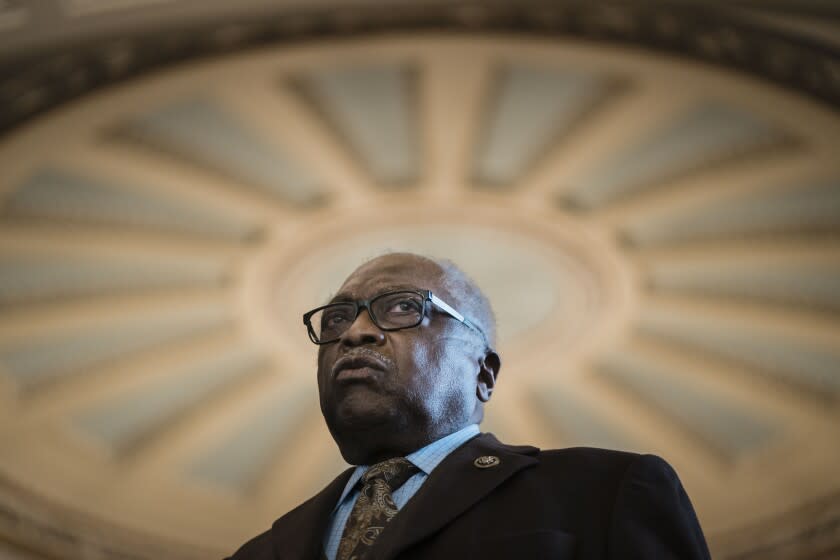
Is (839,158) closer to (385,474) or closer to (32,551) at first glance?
(385,474)

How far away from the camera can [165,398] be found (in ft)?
40.7

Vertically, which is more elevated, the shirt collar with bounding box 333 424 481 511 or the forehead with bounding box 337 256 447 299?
the forehead with bounding box 337 256 447 299

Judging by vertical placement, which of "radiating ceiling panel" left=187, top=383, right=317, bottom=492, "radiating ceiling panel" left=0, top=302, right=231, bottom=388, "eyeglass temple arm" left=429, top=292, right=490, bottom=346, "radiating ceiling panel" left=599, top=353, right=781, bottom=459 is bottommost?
"eyeglass temple arm" left=429, top=292, right=490, bottom=346

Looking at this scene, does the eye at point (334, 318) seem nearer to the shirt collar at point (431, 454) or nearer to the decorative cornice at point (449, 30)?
the shirt collar at point (431, 454)

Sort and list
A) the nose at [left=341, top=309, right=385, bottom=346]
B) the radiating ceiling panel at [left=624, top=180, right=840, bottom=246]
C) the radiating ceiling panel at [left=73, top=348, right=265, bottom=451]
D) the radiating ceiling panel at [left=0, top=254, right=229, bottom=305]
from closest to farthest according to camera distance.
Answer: the nose at [left=341, top=309, right=385, bottom=346]
the radiating ceiling panel at [left=624, top=180, right=840, bottom=246]
the radiating ceiling panel at [left=0, top=254, right=229, bottom=305]
the radiating ceiling panel at [left=73, top=348, right=265, bottom=451]

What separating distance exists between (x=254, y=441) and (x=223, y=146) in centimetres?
502

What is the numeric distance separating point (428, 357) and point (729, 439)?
1125cm

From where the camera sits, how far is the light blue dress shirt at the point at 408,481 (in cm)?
234

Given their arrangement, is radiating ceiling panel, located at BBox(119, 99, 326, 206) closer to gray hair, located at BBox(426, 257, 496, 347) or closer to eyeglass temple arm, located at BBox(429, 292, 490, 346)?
gray hair, located at BBox(426, 257, 496, 347)

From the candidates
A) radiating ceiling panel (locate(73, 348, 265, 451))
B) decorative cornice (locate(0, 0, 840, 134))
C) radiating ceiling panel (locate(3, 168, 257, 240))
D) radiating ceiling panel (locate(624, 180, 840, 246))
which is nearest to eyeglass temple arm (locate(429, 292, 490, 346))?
decorative cornice (locate(0, 0, 840, 134))

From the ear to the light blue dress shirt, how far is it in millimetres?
165

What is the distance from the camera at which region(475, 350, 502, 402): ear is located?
2678 millimetres

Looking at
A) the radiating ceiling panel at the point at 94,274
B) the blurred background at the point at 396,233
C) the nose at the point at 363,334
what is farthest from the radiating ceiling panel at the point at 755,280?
the nose at the point at 363,334

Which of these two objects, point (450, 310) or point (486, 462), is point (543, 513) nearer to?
point (486, 462)
